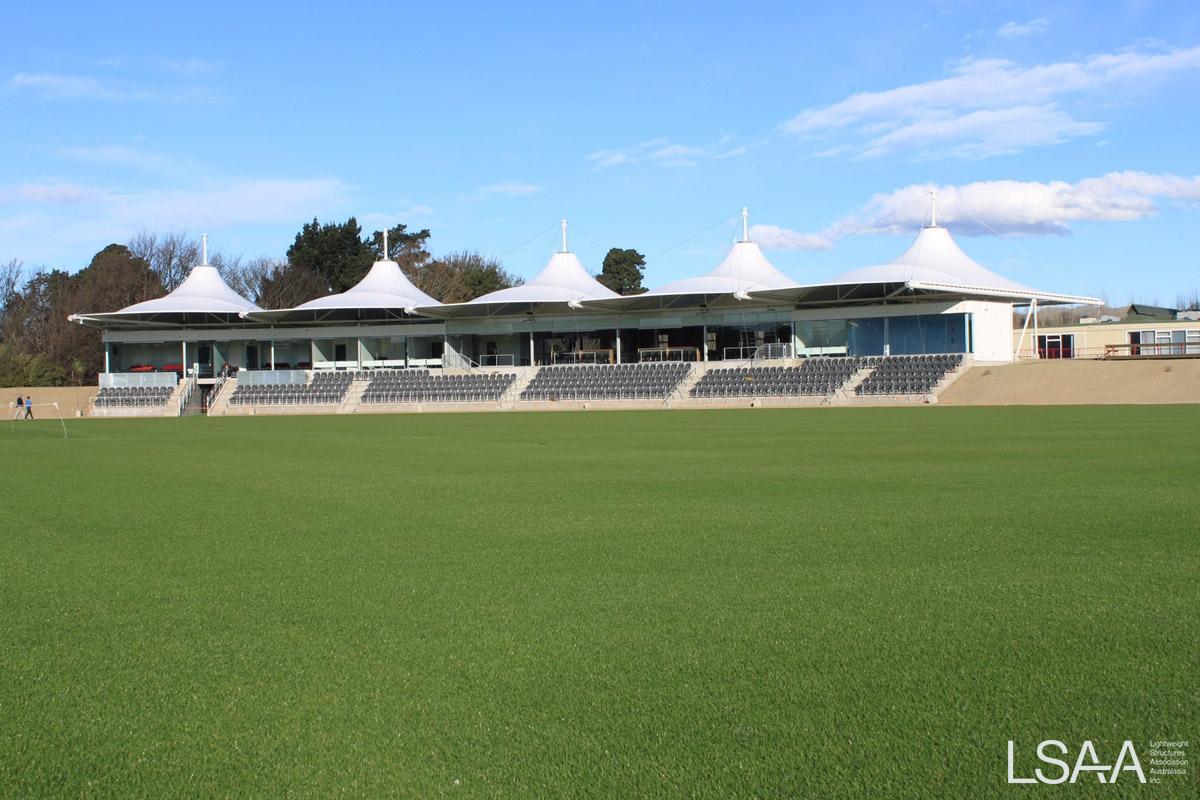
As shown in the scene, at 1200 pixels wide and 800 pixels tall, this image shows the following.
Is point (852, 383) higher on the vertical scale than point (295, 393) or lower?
lower

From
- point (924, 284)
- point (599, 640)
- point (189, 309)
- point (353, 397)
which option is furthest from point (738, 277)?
point (599, 640)

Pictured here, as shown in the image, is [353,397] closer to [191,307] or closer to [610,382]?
[191,307]

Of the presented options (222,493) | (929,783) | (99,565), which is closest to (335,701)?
(929,783)

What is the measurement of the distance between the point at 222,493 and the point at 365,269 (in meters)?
77.8

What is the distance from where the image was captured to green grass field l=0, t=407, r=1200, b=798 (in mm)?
4012

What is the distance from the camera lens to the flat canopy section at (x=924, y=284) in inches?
2007

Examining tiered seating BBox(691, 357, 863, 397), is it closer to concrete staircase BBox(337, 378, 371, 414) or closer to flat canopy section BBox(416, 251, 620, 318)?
flat canopy section BBox(416, 251, 620, 318)

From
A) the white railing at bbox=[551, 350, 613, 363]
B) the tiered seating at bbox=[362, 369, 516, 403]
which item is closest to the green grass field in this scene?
the tiered seating at bbox=[362, 369, 516, 403]

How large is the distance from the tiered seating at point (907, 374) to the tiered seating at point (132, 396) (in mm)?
38117

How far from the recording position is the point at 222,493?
44.8 ft

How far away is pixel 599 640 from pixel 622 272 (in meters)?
93.0

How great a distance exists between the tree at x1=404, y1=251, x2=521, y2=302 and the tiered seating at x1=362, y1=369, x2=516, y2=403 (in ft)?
96.0
